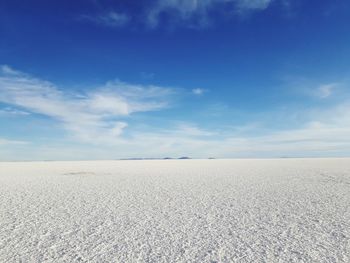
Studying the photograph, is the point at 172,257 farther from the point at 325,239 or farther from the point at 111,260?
the point at 325,239

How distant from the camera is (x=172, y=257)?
383 cm

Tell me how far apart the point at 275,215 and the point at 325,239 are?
5.41 ft

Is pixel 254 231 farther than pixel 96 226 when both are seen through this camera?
No

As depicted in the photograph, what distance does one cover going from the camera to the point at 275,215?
611 cm

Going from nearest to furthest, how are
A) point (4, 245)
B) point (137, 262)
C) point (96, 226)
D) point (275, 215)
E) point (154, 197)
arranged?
point (137, 262) → point (4, 245) → point (96, 226) → point (275, 215) → point (154, 197)

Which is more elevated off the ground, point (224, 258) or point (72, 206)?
point (72, 206)

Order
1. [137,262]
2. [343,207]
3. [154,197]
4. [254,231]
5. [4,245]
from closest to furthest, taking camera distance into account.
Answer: [137,262]
[4,245]
[254,231]
[343,207]
[154,197]

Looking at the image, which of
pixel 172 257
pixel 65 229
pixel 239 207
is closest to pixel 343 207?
pixel 239 207

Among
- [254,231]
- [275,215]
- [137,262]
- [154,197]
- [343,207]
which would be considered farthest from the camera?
[154,197]

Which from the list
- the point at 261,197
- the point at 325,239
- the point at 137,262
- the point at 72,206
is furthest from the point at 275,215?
the point at 72,206

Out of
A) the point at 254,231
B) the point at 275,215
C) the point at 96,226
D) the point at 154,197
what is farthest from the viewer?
the point at 154,197

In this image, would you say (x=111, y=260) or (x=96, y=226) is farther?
(x=96, y=226)

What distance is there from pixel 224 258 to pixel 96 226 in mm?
2620

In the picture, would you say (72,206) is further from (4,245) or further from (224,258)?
(224,258)
